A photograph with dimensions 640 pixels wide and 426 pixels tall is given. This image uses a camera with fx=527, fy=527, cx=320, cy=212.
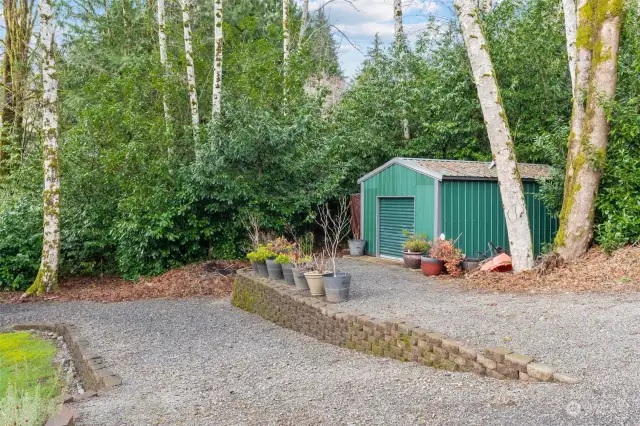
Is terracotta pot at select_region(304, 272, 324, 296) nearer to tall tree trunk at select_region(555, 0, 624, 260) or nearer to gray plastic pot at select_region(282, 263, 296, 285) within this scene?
gray plastic pot at select_region(282, 263, 296, 285)

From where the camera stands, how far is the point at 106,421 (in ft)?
12.8

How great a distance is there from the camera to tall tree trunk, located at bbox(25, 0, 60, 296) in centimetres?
1057

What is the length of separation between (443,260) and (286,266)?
9.75ft

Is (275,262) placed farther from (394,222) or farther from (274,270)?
(394,222)

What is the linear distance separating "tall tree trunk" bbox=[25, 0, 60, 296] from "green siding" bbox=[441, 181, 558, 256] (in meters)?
8.20

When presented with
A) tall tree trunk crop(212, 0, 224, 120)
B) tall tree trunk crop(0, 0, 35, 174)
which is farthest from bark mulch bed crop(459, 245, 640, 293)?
tall tree trunk crop(0, 0, 35, 174)

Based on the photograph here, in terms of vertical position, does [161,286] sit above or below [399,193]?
below

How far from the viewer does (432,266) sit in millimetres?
9859

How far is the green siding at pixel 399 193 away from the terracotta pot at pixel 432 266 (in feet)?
4.53

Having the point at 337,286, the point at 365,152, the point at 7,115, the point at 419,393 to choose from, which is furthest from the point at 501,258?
the point at 7,115

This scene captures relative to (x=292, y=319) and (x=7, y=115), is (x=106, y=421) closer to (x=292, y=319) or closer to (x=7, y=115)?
(x=292, y=319)

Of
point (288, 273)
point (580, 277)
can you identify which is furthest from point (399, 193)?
point (580, 277)

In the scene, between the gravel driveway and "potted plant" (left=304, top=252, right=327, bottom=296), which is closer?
the gravel driveway

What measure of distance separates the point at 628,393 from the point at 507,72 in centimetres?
1295
